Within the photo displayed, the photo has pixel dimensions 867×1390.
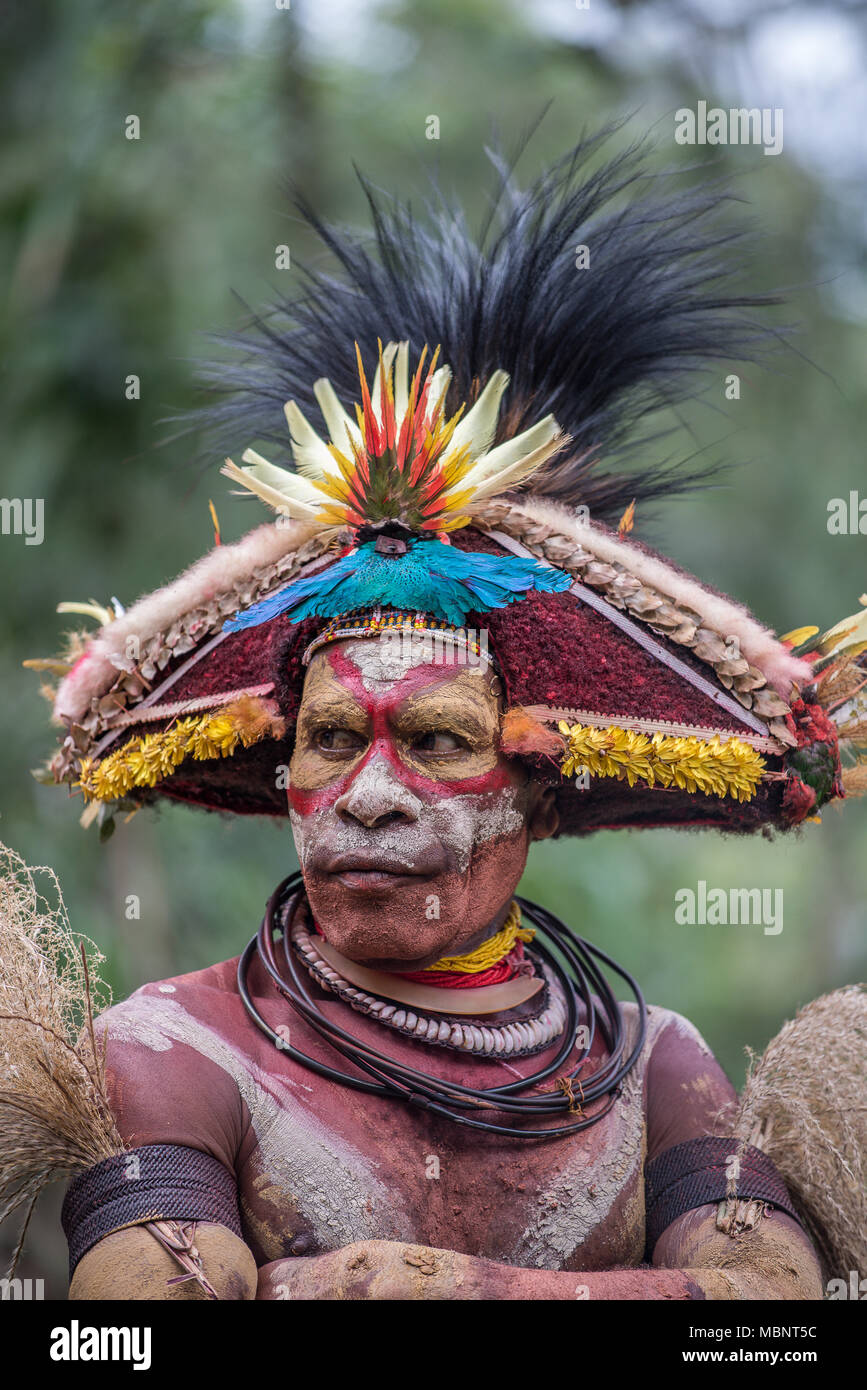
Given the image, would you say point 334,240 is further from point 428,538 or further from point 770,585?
point 770,585

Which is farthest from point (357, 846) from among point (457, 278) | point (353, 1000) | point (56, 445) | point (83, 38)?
point (83, 38)

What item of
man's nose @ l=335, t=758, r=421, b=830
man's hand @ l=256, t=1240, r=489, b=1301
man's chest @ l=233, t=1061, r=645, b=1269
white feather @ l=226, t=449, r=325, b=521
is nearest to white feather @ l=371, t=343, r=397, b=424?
white feather @ l=226, t=449, r=325, b=521

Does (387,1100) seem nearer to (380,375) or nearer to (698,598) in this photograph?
(698,598)

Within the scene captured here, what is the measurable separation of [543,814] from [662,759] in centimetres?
43

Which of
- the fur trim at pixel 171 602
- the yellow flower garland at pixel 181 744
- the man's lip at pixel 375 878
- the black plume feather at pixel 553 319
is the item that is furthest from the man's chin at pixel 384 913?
the black plume feather at pixel 553 319

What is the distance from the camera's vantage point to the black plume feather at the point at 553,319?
3172 millimetres

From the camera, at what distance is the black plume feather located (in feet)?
10.4

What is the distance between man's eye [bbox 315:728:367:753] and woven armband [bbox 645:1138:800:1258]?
1.12 metres

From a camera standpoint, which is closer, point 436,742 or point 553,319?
point 436,742

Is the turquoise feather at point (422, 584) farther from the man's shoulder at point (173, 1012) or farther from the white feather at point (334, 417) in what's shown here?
the man's shoulder at point (173, 1012)

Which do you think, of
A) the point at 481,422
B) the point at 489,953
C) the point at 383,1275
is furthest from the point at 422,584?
the point at 383,1275

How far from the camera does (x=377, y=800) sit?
2.58m

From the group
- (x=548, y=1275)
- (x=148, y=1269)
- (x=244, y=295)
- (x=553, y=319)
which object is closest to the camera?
(x=148, y=1269)

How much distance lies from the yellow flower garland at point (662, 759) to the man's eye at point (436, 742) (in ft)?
0.74
